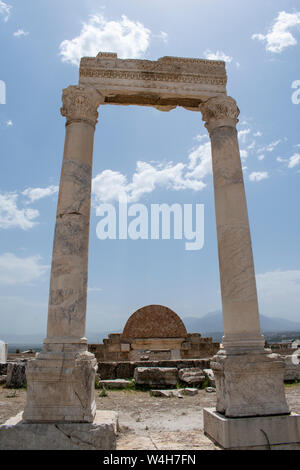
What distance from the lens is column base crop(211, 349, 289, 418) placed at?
5.88 metres

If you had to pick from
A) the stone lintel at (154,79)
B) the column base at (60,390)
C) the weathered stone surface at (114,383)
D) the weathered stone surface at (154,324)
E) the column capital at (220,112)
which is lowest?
the weathered stone surface at (114,383)

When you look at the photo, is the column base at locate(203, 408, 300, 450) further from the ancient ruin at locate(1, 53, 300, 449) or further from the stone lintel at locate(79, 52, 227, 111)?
the stone lintel at locate(79, 52, 227, 111)

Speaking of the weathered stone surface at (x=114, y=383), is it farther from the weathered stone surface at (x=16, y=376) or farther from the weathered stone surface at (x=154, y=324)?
the weathered stone surface at (x=154, y=324)

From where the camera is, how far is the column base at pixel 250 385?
5875mm

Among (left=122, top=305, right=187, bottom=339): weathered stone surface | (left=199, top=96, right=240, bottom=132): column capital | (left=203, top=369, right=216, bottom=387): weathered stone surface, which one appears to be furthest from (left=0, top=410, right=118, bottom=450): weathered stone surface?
(left=122, top=305, right=187, bottom=339): weathered stone surface

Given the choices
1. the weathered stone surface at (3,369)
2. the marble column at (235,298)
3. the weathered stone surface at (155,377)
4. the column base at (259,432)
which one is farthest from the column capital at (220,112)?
the weathered stone surface at (3,369)

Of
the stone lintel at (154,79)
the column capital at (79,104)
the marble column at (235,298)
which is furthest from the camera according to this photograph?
the stone lintel at (154,79)

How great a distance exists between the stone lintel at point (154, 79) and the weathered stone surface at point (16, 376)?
9.37 metres

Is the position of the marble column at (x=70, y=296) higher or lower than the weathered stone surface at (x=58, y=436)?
higher

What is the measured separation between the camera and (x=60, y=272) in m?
6.64

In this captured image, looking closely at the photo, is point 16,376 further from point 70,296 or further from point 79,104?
point 79,104
